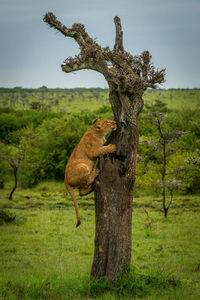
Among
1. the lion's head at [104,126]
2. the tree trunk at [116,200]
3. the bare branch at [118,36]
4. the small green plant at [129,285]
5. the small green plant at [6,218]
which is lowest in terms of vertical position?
the small green plant at [6,218]

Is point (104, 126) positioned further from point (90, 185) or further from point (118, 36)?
point (118, 36)

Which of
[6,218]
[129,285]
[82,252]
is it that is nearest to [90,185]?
[129,285]

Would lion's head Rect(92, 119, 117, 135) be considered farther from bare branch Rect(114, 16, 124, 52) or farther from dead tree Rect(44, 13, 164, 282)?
bare branch Rect(114, 16, 124, 52)

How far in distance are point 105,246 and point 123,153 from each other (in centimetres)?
201

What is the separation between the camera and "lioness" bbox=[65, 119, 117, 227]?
8.04 metres

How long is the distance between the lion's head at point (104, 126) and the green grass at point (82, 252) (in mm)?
3057

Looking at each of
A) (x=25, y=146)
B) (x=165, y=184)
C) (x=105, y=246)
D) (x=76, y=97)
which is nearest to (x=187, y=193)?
(x=165, y=184)

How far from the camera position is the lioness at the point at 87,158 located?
316 inches

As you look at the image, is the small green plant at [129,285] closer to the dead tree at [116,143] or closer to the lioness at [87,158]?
the dead tree at [116,143]

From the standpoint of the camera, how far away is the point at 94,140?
8320 millimetres

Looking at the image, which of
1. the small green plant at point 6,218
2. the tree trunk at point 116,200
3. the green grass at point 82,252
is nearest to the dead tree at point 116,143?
the tree trunk at point 116,200

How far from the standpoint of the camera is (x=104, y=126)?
8242 millimetres

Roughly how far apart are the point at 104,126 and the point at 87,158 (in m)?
0.76

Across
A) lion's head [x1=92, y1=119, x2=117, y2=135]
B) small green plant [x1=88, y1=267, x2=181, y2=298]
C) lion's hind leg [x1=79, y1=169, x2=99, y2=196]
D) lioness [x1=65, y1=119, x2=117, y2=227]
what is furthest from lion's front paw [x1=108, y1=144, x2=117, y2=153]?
small green plant [x1=88, y1=267, x2=181, y2=298]
